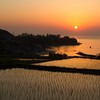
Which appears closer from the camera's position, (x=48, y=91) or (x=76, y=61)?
(x=48, y=91)

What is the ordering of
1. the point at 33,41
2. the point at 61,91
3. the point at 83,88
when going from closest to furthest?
the point at 61,91 → the point at 83,88 → the point at 33,41

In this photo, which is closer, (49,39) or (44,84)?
(44,84)

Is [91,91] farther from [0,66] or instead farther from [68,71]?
[0,66]

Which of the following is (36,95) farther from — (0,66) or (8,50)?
(8,50)

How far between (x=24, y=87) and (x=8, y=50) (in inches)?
1385

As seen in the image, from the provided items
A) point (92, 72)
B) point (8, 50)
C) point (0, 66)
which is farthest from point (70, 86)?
point (8, 50)

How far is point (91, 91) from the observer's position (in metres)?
5.87

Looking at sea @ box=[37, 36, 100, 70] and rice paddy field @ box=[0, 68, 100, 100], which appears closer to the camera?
rice paddy field @ box=[0, 68, 100, 100]

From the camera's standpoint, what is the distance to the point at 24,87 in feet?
20.7

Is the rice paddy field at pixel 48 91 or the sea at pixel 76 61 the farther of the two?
the sea at pixel 76 61

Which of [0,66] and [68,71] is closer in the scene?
[68,71]

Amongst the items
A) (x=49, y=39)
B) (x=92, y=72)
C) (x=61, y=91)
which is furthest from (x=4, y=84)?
(x=49, y=39)

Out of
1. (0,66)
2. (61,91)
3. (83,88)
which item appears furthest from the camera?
(0,66)

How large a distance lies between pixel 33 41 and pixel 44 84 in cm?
8626
